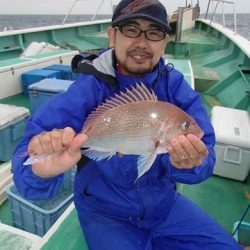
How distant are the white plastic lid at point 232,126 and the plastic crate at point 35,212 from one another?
1.87 metres

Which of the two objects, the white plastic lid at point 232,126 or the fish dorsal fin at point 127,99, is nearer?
the fish dorsal fin at point 127,99

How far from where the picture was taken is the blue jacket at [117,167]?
1.70 m

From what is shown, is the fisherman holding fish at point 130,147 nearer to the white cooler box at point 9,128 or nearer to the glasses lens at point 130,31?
the glasses lens at point 130,31

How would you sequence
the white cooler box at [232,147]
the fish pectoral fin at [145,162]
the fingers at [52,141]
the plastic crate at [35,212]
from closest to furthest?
the fingers at [52,141] < the fish pectoral fin at [145,162] < the plastic crate at [35,212] < the white cooler box at [232,147]

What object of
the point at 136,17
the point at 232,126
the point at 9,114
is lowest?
the point at 232,126

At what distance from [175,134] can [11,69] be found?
4.66m

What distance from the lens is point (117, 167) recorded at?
1858 mm

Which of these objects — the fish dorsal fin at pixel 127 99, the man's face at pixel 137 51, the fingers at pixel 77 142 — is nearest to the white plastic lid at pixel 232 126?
the man's face at pixel 137 51

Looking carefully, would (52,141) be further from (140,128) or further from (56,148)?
(140,128)

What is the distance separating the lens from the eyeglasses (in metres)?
1.77

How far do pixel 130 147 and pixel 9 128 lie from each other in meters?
2.71

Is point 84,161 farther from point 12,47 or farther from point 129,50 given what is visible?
point 12,47

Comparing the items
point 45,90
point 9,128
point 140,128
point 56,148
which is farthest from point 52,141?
point 45,90

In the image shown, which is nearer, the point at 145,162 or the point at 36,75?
the point at 145,162
